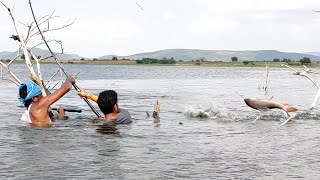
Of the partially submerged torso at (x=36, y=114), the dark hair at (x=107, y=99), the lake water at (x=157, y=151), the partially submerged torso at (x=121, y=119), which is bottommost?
the lake water at (x=157, y=151)

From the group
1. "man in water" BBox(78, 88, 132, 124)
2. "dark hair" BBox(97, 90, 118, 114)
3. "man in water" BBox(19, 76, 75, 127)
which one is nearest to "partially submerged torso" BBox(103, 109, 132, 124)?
"man in water" BBox(78, 88, 132, 124)

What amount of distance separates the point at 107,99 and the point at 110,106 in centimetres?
38

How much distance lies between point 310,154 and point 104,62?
552 feet

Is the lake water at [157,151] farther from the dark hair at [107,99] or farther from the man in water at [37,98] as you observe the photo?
the dark hair at [107,99]

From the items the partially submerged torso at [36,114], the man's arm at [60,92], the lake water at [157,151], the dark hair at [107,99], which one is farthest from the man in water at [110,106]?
the man's arm at [60,92]

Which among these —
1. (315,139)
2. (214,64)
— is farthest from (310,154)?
(214,64)

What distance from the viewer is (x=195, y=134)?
1411cm

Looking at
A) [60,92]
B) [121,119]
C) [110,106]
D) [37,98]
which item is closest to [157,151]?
[60,92]

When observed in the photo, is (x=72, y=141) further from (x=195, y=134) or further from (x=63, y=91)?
(x=195, y=134)

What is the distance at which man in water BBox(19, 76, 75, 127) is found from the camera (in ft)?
37.0

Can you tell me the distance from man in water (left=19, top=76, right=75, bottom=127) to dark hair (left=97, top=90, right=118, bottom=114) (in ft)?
Answer: 4.68

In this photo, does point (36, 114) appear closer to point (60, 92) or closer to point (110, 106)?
point (60, 92)

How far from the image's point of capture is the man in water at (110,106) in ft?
42.2

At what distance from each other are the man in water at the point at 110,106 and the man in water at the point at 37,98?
1.42 metres
